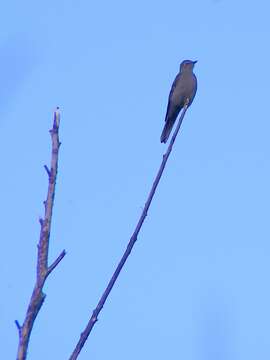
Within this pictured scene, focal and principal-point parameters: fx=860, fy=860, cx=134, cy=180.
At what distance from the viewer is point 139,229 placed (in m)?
3.69

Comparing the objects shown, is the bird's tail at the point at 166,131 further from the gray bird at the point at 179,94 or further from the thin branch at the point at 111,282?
the thin branch at the point at 111,282

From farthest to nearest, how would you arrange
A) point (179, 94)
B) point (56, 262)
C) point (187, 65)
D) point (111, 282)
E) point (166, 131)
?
1. point (187, 65)
2. point (179, 94)
3. point (166, 131)
4. point (56, 262)
5. point (111, 282)

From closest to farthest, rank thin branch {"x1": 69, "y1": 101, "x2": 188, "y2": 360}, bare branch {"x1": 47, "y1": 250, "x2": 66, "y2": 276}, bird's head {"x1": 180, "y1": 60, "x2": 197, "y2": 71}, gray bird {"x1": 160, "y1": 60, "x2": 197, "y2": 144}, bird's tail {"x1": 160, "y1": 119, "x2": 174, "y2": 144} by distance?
thin branch {"x1": 69, "y1": 101, "x2": 188, "y2": 360}
bare branch {"x1": 47, "y1": 250, "x2": 66, "y2": 276}
bird's tail {"x1": 160, "y1": 119, "x2": 174, "y2": 144}
gray bird {"x1": 160, "y1": 60, "x2": 197, "y2": 144}
bird's head {"x1": 180, "y1": 60, "x2": 197, "y2": 71}

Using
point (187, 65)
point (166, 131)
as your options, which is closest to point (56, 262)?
point (166, 131)

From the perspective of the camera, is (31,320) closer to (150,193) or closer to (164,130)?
(150,193)

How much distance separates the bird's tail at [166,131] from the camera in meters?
11.8

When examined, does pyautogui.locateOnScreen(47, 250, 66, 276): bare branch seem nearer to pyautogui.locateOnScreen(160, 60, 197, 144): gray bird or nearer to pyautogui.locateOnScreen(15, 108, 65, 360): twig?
pyautogui.locateOnScreen(15, 108, 65, 360): twig

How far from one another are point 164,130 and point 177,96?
1118 mm

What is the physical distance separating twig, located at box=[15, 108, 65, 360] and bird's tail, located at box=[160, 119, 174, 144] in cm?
792

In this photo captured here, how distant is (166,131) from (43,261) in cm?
863

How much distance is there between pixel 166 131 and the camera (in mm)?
12023

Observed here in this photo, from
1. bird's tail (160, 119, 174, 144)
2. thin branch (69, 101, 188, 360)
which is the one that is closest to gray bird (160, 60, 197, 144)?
bird's tail (160, 119, 174, 144)

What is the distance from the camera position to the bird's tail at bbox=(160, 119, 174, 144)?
11.8 m

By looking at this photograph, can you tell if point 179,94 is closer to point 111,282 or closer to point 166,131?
point 166,131
